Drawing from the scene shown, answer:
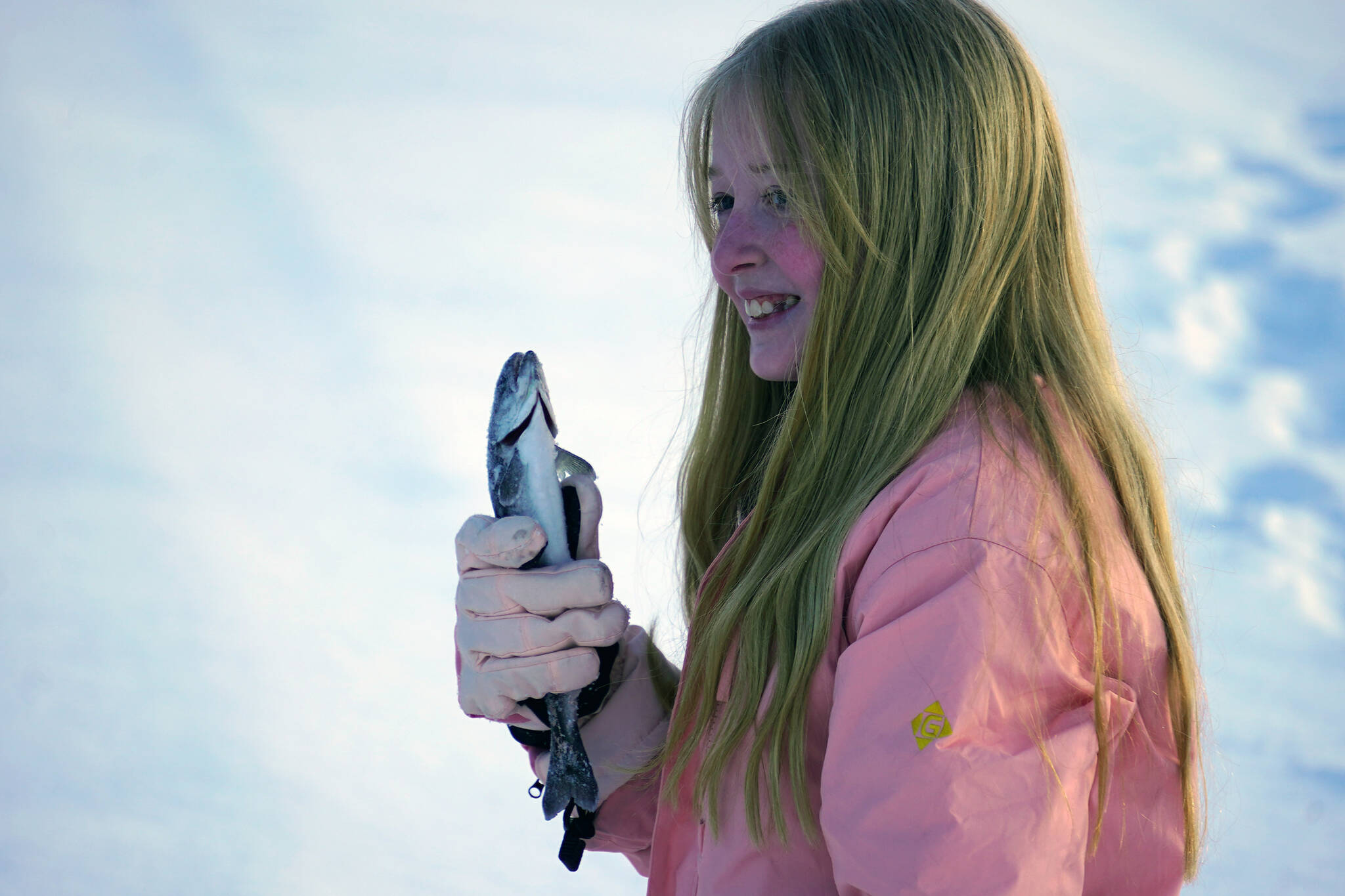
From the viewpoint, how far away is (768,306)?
1.79m

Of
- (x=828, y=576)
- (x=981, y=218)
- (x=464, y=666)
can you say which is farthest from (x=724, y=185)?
(x=464, y=666)

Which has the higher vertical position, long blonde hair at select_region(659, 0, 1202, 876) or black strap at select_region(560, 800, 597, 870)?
long blonde hair at select_region(659, 0, 1202, 876)

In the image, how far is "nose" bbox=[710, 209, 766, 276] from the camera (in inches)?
68.3

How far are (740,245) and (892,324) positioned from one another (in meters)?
0.29

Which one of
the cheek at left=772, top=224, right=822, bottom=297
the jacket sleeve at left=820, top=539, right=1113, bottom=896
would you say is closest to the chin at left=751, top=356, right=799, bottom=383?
the cheek at left=772, top=224, right=822, bottom=297

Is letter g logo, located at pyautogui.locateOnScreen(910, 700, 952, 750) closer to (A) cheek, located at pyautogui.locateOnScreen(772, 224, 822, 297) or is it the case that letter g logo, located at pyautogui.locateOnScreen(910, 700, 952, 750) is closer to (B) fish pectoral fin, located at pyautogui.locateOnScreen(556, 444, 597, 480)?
(A) cheek, located at pyautogui.locateOnScreen(772, 224, 822, 297)

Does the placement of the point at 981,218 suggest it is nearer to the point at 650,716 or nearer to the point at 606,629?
the point at 606,629

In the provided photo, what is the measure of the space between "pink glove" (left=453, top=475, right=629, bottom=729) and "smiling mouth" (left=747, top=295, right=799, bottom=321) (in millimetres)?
517

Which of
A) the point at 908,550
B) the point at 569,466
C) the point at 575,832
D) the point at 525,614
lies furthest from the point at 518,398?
the point at 908,550

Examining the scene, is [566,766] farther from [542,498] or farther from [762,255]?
[762,255]

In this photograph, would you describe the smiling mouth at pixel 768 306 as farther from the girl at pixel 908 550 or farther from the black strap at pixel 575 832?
the black strap at pixel 575 832

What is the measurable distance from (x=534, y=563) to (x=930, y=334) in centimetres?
82

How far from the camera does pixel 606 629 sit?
1918 millimetres

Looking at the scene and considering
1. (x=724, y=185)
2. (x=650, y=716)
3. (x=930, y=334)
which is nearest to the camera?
(x=930, y=334)
